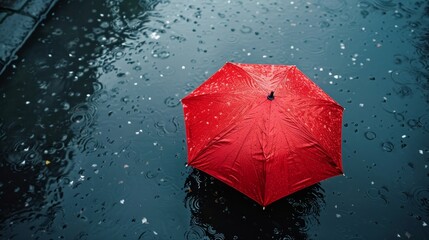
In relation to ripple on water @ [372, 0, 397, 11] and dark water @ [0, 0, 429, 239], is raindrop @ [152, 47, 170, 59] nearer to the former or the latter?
dark water @ [0, 0, 429, 239]

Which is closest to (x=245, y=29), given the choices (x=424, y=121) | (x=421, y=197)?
(x=424, y=121)

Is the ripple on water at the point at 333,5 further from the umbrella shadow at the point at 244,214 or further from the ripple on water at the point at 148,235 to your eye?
the ripple on water at the point at 148,235

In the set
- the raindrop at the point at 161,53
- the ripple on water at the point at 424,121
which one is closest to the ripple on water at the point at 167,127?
the raindrop at the point at 161,53

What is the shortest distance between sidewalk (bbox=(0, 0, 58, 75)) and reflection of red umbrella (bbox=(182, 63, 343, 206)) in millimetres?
3295

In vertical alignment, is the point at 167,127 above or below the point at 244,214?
above

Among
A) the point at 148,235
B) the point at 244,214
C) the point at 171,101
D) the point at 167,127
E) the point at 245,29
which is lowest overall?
the point at 148,235

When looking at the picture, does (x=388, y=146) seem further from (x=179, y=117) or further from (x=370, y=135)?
(x=179, y=117)

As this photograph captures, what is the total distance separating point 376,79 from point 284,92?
92.5 inches

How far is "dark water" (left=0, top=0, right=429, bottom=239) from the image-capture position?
390cm

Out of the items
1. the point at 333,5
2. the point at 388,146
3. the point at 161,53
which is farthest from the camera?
the point at 333,5

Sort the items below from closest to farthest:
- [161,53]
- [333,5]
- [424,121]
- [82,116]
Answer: [424,121] → [82,116] → [161,53] → [333,5]

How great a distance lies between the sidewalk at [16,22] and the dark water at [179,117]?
0.14 m

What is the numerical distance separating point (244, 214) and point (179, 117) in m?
1.49

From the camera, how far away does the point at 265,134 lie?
3.06 meters
